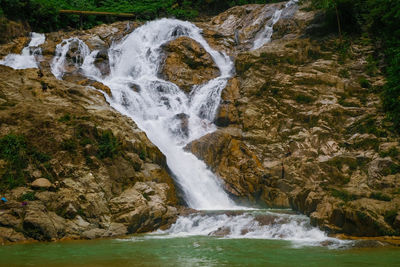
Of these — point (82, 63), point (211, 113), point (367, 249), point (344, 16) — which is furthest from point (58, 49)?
point (367, 249)

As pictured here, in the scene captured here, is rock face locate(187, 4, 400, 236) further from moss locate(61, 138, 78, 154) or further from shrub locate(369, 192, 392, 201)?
moss locate(61, 138, 78, 154)

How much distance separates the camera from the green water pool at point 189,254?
8961 mm

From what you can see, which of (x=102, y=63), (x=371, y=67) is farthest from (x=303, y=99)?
(x=102, y=63)

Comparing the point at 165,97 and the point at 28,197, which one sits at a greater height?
the point at 165,97

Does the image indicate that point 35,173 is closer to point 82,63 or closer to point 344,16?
point 82,63

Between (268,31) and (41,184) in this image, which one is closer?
(41,184)

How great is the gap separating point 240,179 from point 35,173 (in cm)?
1137

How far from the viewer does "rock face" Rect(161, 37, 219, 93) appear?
29266 mm

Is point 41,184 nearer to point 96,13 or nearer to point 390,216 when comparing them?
point 390,216

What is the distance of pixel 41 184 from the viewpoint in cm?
1431

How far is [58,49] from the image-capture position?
30672mm

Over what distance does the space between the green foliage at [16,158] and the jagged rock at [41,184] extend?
46 cm

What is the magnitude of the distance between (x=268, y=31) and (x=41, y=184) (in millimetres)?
25104

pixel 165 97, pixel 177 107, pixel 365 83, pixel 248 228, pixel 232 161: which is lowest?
pixel 248 228
